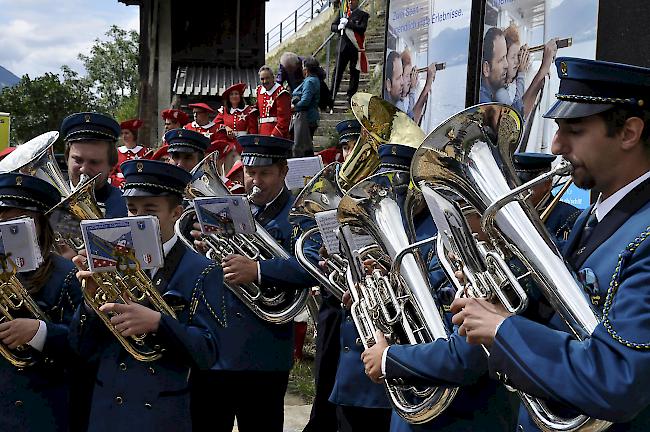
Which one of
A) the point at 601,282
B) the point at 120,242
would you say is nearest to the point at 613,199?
the point at 601,282

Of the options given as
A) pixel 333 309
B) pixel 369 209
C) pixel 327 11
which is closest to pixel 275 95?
pixel 333 309

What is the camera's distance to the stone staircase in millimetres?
15109

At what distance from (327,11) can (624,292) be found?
31184mm

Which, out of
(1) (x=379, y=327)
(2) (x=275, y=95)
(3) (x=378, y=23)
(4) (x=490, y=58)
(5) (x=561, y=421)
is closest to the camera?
(5) (x=561, y=421)

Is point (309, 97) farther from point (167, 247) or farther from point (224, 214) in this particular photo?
point (167, 247)

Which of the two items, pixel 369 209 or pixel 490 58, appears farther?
pixel 490 58

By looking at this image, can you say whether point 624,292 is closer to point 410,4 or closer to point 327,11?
point 410,4

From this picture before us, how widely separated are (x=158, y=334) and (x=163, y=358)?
0.17 meters

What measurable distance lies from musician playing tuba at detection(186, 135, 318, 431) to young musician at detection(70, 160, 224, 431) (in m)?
0.89

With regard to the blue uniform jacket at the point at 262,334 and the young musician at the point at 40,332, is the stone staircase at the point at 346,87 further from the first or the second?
the young musician at the point at 40,332

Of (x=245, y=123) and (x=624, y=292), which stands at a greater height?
(x=245, y=123)

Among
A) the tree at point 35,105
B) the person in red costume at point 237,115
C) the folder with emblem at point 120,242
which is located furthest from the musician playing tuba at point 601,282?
the tree at point 35,105

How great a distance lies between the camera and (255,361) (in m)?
4.27

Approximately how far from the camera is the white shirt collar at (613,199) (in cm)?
204
